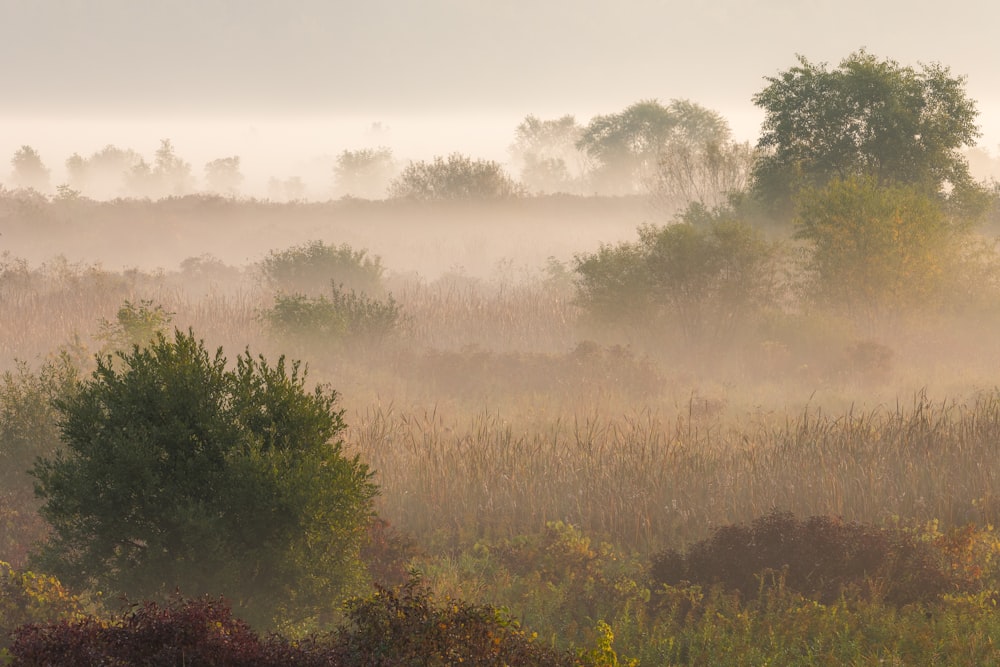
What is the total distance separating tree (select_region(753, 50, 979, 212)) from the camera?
23641mm

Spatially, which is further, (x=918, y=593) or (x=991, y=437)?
(x=991, y=437)

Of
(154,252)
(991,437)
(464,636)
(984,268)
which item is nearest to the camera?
(464,636)

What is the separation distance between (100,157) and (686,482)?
114821 mm

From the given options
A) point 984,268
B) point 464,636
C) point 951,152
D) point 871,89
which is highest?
point 871,89

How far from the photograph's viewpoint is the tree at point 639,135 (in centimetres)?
6475

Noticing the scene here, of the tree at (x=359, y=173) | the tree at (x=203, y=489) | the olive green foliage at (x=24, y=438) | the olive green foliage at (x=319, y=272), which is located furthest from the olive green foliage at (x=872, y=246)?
the tree at (x=359, y=173)

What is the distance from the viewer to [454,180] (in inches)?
1769

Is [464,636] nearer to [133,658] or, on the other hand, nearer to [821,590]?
[133,658]

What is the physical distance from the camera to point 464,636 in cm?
526

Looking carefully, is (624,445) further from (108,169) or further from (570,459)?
(108,169)

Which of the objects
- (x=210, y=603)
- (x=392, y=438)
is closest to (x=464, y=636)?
(x=210, y=603)

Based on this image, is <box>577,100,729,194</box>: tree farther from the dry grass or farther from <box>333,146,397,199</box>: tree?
the dry grass

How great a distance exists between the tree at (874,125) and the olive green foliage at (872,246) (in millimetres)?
2085

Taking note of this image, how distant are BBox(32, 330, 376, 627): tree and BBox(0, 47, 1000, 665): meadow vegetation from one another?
0.03 meters
